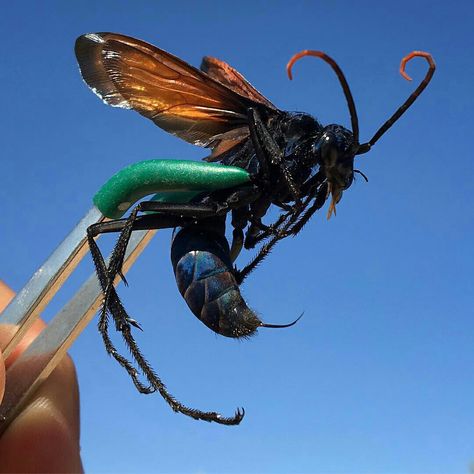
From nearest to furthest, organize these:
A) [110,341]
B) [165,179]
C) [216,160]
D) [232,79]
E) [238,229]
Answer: [110,341], [165,179], [238,229], [216,160], [232,79]

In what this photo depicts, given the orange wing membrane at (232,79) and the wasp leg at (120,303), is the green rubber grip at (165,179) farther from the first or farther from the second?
the orange wing membrane at (232,79)

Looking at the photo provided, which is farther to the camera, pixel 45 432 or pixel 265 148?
pixel 45 432

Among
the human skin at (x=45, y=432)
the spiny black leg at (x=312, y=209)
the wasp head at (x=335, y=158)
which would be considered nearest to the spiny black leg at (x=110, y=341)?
the spiny black leg at (x=312, y=209)

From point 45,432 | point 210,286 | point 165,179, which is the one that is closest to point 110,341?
point 210,286

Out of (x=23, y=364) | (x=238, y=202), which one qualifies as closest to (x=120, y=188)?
(x=238, y=202)

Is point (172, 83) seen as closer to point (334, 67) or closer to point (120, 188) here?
point (120, 188)

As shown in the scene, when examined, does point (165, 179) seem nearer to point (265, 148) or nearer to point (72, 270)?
point (265, 148)
